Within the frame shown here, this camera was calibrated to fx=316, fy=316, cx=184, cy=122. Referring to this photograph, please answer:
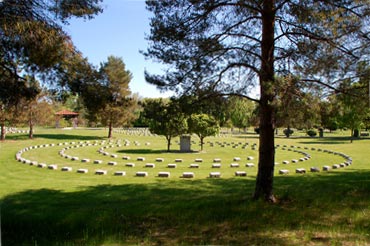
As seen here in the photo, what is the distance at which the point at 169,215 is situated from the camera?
7.90m

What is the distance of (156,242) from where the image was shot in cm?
605

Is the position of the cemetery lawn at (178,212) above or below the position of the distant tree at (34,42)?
below

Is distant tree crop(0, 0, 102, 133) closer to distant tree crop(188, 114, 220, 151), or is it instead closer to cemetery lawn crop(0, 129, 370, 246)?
cemetery lawn crop(0, 129, 370, 246)

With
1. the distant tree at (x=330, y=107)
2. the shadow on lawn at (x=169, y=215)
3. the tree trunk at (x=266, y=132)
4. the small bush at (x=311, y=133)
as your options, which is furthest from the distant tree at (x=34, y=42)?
the small bush at (x=311, y=133)

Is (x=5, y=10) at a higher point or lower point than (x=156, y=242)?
higher

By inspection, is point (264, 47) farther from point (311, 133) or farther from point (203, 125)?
point (311, 133)

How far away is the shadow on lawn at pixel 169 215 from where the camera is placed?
6.28 m

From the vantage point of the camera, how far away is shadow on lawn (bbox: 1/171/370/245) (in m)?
6.28

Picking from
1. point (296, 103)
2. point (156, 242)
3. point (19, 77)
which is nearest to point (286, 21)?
point (296, 103)

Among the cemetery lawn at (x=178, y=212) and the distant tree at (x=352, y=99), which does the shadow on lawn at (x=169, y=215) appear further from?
the distant tree at (x=352, y=99)

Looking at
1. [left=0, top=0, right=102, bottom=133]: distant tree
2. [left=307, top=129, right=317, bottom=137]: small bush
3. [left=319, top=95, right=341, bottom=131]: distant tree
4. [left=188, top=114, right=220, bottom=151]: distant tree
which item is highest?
[left=0, top=0, right=102, bottom=133]: distant tree

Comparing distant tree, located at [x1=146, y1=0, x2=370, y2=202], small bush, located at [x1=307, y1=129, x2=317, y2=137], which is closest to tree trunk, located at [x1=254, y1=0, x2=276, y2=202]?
distant tree, located at [x1=146, y1=0, x2=370, y2=202]

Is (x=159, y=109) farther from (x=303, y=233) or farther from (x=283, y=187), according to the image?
(x=283, y=187)

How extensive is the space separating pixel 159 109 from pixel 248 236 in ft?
14.4
